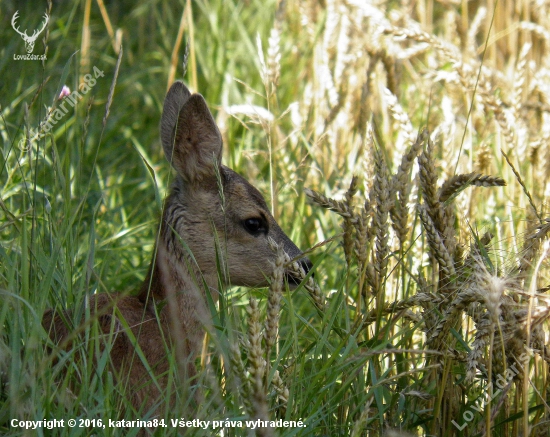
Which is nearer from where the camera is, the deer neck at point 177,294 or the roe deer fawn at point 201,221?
the deer neck at point 177,294

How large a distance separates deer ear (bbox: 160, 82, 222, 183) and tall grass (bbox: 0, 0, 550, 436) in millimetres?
292

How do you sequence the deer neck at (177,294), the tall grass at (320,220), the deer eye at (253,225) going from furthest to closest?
1. the deer eye at (253,225)
2. the deer neck at (177,294)
3. the tall grass at (320,220)

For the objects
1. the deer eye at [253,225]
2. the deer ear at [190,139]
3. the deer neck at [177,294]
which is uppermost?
the deer ear at [190,139]

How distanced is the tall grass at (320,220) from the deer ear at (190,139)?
0.29m

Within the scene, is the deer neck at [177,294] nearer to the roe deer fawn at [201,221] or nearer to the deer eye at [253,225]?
the roe deer fawn at [201,221]

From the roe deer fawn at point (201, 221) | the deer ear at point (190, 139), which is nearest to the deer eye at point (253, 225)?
the roe deer fawn at point (201, 221)

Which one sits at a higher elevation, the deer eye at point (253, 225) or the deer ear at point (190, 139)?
the deer ear at point (190, 139)

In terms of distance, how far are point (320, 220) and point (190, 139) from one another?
4.41 ft

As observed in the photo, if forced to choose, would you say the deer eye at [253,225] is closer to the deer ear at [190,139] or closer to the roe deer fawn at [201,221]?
the roe deer fawn at [201,221]

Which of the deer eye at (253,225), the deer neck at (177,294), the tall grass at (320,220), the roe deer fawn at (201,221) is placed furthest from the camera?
the deer eye at (253,225)

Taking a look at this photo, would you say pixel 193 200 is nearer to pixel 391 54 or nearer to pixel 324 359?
pixel 324 359

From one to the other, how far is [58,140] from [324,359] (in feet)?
10.5

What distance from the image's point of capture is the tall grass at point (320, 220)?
2625 mm

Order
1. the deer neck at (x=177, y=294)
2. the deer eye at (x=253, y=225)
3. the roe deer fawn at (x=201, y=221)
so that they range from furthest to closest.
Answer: the deer eye at (x=253, y=225)
the roe deer fawn at (x=201, y=221)
the deer neck at (x=177, y=294)
